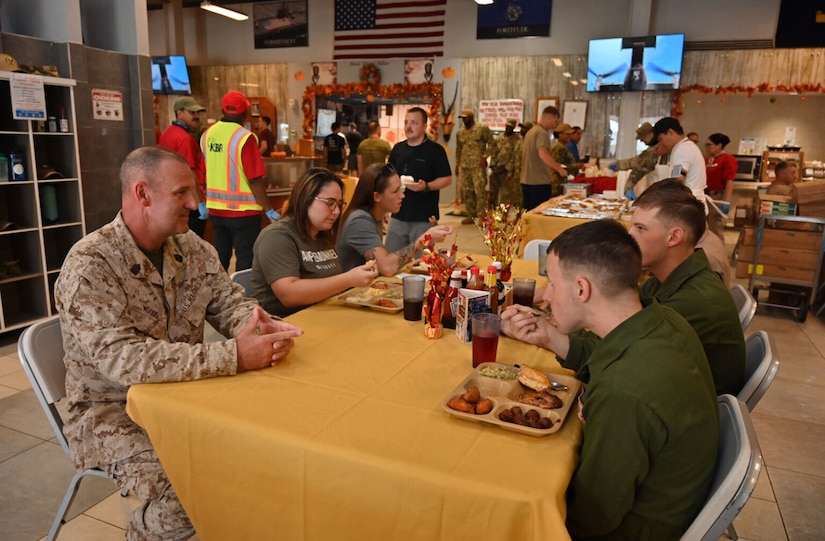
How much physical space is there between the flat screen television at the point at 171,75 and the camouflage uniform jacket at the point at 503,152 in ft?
25.1

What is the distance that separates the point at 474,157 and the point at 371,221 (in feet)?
24.2

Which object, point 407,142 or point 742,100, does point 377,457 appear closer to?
point 407,142

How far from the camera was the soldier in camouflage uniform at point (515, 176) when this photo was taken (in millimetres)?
9945

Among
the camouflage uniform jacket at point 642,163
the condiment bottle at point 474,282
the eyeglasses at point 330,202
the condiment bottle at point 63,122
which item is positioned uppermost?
the condiment bottle at point 63,122

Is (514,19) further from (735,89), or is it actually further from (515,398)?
(515,398)

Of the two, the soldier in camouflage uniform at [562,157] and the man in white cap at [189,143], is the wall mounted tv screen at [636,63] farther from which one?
the man in white cap at [189,143]

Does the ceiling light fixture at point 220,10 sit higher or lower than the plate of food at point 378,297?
higher

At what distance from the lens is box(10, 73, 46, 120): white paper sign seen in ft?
14.3

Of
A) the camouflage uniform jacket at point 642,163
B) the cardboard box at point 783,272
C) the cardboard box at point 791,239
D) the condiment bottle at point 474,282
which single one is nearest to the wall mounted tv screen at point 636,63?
the camouflage uniform jacket at point 642,163

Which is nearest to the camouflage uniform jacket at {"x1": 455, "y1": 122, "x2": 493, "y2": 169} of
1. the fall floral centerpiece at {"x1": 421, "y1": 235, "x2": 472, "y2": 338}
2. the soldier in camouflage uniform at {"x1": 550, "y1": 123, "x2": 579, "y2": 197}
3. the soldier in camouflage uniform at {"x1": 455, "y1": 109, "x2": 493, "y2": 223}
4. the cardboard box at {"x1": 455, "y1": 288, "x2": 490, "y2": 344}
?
the soldier in camouflage uniform at {"x1": 455, "y1": 109, "x2": 493, "y2": 223}

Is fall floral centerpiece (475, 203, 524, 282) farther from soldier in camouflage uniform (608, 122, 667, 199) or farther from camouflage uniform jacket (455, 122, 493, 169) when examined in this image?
camouflage uniform jacket (455, 122, 493, 169)

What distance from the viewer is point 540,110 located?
1150 cm

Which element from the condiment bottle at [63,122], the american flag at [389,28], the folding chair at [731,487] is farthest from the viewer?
the american flag at [389,28]

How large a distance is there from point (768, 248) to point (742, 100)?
6.81 meters
